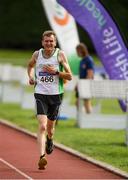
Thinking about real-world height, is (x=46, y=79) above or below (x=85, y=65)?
below

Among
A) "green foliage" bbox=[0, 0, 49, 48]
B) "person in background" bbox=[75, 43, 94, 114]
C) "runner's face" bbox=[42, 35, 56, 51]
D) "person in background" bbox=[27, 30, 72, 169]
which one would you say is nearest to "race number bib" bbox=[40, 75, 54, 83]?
"person in background" bbox=[27, 30, 72, 169]

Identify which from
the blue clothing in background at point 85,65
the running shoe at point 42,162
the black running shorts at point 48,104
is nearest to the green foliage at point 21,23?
the blue clothing in background at point 85,65

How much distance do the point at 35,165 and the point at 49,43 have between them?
6.03 ft

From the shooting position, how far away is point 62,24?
24766 millimetres

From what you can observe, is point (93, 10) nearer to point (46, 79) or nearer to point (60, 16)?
point (46, 79)

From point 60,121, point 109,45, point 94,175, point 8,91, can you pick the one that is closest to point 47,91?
point 94,175

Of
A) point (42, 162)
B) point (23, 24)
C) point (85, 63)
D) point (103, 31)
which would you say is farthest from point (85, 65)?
point (23, 24)

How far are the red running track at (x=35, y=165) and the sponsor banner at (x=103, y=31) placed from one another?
274 cm

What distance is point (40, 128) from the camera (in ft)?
42.2

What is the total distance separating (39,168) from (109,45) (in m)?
6.04

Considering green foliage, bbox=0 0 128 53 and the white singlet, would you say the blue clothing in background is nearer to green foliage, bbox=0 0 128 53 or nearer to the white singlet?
the white singlet

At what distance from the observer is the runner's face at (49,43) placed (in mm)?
12914

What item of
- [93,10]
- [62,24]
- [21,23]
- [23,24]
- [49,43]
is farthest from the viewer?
[23,24]

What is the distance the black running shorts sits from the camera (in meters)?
13.1
